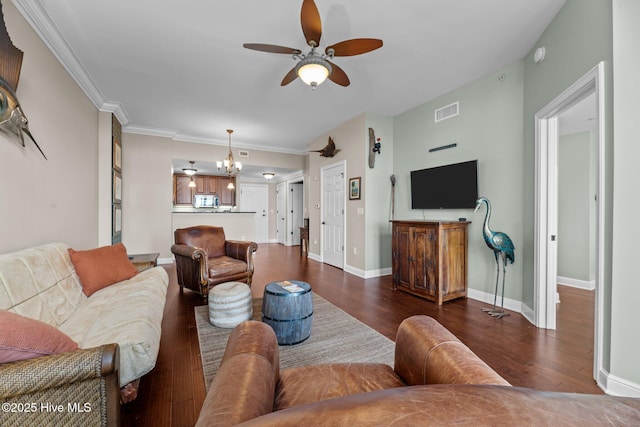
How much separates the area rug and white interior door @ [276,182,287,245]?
21.1 ft

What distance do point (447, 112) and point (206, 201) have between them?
7.28 metres

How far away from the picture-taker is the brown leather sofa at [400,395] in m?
0.35

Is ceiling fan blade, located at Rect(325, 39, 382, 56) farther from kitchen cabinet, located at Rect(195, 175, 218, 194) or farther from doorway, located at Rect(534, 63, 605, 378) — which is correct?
kitchen cabinet, located at Rect(195, 175, 218, 194)

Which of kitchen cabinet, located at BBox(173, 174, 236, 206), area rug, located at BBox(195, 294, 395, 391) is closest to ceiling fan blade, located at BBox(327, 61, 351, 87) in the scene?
area rug, located at BBox(195, 294, 395, 391)

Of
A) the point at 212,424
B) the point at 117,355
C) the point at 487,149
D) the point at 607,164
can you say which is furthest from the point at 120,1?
the point at 487,149

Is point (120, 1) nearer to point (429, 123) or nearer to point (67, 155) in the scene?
point (67, 155)

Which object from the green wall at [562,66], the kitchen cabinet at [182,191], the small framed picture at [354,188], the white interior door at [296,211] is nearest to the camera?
the green wall at [562,66]

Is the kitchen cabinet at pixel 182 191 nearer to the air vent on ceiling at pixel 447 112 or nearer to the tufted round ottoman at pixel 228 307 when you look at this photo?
the tufted round ottoman at pixel 228 307

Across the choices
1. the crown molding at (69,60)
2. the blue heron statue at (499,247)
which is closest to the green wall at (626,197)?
the blue heron statue at (499,247)

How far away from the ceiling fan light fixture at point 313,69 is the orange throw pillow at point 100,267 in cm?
235

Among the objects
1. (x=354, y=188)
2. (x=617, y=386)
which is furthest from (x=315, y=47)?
(x=617, y=386)

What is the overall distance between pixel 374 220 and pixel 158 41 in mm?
3570

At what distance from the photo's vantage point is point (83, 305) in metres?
1.95

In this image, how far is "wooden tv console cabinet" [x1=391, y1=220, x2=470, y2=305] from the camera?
3.13m
